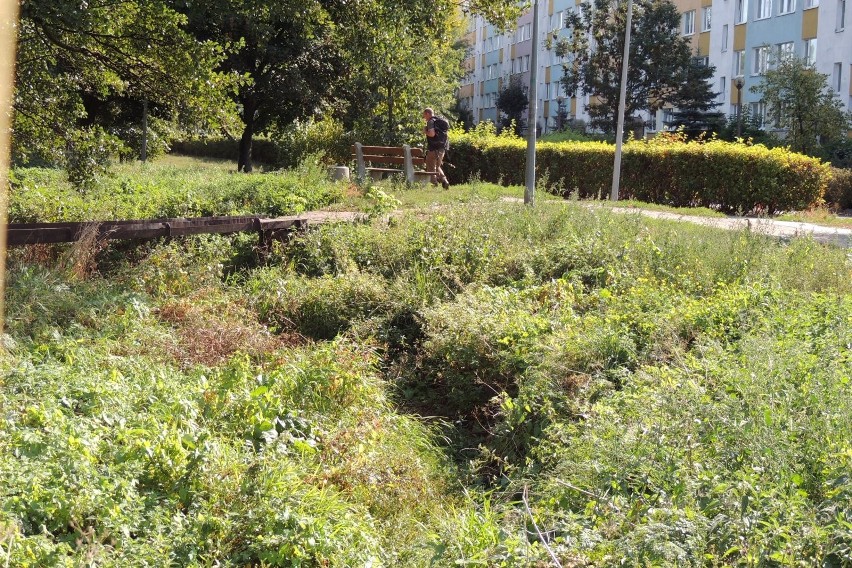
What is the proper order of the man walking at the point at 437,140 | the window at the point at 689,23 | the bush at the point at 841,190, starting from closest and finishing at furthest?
the man walking at the point at 437,140, the bush at the point at 841,190, the window at the point at 689,23

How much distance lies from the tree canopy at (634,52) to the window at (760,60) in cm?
276

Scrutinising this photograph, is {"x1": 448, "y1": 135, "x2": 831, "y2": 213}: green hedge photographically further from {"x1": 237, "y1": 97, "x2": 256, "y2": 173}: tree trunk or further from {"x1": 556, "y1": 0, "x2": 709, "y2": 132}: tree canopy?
{"x1": 556, "y1": 0, "x2": 709, "y2": 132}: tree canopy

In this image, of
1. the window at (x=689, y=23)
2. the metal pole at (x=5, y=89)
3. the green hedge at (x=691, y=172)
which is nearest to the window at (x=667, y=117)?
the window at (x=689, y=23)

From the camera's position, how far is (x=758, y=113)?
39.0m

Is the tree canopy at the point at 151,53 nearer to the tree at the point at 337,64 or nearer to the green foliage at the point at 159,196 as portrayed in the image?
the tree at the point at 337,64

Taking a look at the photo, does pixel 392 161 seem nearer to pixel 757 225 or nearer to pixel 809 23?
pixel 757 225

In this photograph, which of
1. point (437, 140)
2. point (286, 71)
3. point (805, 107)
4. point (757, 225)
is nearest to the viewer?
point (757, 225)

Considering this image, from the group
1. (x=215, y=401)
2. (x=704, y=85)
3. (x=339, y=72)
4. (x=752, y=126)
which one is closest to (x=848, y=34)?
(x=752, y=126)

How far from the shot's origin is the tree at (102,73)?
10.7m

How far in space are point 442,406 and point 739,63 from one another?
37039mm

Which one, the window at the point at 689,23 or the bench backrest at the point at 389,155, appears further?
the window at the point at 689,23

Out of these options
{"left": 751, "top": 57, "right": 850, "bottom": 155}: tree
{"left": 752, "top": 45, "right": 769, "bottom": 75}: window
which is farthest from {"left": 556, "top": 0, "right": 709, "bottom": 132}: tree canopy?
{"left": 751, "top": 57, "right": 850, "bottom": 155}: tree

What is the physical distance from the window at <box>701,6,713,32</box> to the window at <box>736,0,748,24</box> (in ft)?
9.56

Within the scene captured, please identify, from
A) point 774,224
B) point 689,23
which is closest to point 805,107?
point 689,23
